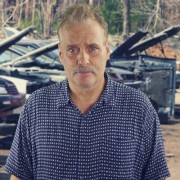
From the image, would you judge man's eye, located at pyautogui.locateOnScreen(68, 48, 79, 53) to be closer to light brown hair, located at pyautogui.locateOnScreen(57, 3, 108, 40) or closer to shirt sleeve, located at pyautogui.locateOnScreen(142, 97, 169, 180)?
light brown hair, located at pyautogui.locateOnScreen(57, 3, 108, 40)

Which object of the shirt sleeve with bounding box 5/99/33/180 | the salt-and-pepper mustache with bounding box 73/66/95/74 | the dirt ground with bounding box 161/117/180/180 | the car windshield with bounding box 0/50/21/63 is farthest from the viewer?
the car windshield with bounding box 0/50/21/63

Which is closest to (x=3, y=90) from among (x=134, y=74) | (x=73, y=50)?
(x=134, y=74)

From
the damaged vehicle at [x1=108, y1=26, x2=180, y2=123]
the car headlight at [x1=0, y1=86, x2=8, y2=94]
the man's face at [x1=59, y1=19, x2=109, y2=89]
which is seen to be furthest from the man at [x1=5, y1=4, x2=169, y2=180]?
the damaged vehicle at [x1=108, y1=26, x2=180, y2=123]

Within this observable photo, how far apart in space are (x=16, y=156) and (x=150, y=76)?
9347 mm

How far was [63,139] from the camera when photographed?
8.04 feet

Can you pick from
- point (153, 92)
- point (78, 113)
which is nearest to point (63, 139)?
point (78, 113)

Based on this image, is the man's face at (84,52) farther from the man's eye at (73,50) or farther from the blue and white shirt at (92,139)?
the blue and white shirt at (92,139)

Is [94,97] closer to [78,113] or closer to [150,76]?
[78,113]

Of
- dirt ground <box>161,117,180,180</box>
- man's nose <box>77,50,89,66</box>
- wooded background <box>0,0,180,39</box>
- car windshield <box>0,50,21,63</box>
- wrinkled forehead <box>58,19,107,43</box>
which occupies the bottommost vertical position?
dirt ground <box>161,117,180,180</box>

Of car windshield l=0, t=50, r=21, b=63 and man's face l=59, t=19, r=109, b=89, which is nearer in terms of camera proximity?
man's face l=59, t=19, r=109, b=89

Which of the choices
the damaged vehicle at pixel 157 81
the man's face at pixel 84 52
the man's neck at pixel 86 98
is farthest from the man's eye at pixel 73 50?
the damaged vehicle at pixel 157 81

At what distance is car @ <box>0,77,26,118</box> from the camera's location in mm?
8867

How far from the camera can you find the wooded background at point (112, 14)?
2850cm

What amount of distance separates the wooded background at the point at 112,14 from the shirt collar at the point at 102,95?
984 inches
